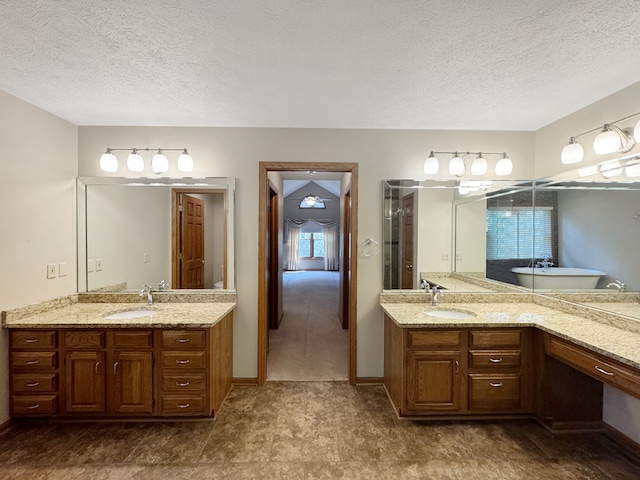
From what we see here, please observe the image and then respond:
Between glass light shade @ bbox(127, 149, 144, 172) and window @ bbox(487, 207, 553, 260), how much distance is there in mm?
3172

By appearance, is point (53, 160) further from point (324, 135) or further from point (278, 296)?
point (278, 296)

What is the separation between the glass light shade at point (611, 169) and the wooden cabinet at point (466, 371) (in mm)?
1255

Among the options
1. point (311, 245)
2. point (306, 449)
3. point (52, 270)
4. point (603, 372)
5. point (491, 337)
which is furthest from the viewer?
point (311, 245)

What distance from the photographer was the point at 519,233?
2744 millimetres

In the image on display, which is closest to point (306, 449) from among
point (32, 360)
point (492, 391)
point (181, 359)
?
point (181, 359)

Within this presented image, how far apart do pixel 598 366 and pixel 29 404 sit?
368cm

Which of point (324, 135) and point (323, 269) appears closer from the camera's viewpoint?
point (324, 135)

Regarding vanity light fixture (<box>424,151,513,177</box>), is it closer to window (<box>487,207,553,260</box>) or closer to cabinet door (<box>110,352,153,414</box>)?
window (<box>487,207,553,260</box>)

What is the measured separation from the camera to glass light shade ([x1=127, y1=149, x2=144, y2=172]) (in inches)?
102

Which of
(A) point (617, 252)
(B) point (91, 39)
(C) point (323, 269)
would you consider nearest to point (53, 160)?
(B) point (91, 39)

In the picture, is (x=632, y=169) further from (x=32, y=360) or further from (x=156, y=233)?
(x=32, y=360)

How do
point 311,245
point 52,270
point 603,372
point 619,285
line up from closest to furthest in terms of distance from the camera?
1. point 603,372
2. point 619,285
3. point 52,270
4. point 311,245

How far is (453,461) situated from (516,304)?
1.50 m

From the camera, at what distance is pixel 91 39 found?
155 cm
